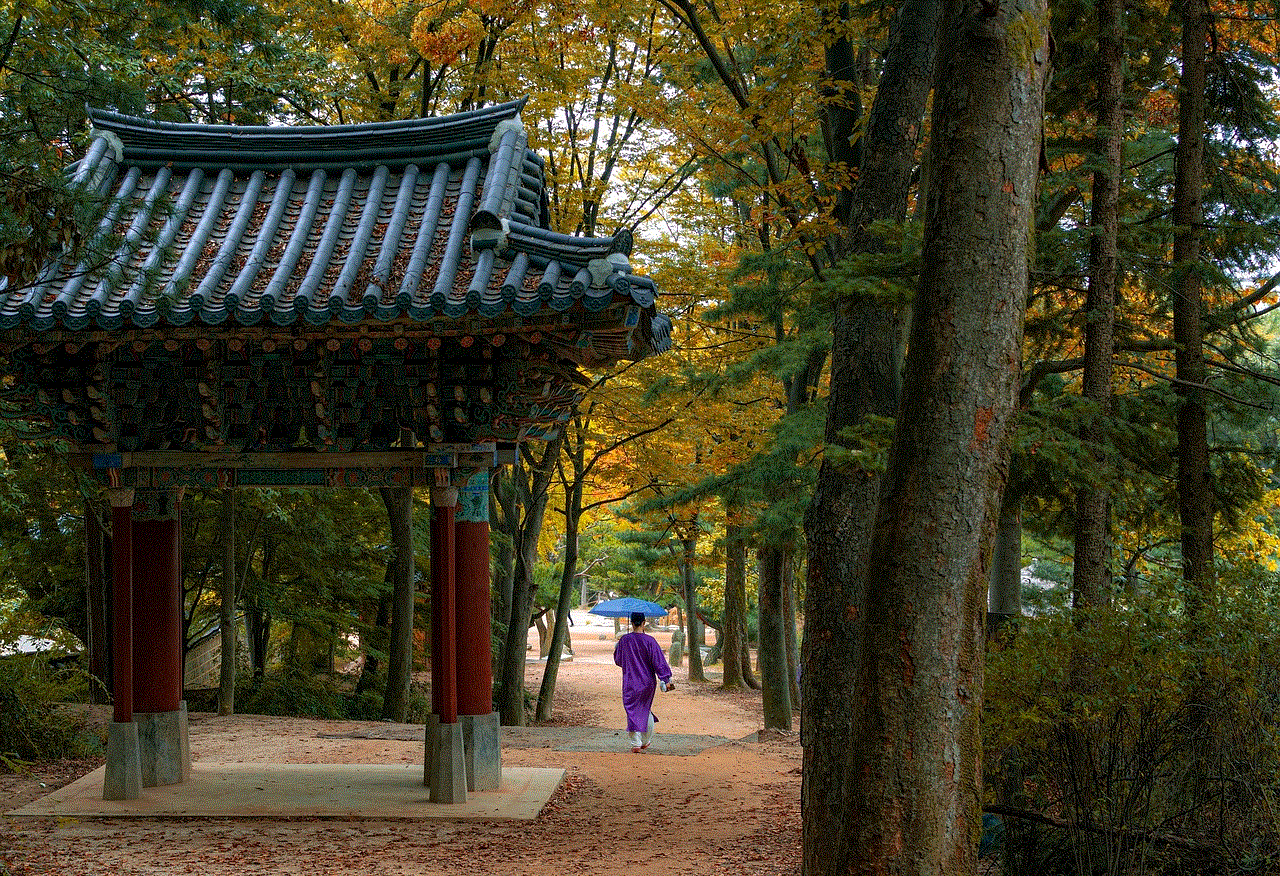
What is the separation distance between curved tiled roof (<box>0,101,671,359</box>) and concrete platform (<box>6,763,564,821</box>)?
398cm

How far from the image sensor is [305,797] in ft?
29.8

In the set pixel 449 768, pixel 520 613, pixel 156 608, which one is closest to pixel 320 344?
pixel 156 608

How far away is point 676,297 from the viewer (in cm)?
1606

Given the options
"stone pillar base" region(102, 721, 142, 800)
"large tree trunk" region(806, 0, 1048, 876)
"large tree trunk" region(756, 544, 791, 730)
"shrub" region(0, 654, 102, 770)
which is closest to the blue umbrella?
"large tree trunk" region(756, 544, 791, 730)

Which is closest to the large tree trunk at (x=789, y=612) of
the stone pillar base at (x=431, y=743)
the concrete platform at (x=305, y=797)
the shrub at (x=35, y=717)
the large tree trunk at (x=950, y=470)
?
the concrete platform at (x=305, y=797)

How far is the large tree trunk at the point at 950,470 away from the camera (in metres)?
4.16

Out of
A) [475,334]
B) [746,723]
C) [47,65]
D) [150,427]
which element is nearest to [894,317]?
[475,334]

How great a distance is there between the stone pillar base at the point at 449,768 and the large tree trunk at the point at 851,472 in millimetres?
3282

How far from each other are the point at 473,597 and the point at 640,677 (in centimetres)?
386

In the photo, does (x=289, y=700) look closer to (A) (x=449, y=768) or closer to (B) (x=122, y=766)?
(B) (x=122, y=766)

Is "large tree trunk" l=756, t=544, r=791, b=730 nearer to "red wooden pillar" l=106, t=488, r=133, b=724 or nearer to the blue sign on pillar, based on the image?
the blue sign on pillar

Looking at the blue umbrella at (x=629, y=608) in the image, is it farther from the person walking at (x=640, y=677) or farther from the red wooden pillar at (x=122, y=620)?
the red wooden pillar at (x=122, y=620)

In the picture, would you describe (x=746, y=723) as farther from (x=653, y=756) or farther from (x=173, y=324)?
(x=173, y=324)

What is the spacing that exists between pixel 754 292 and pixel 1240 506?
18.1ft
